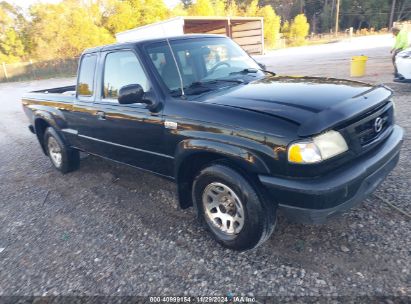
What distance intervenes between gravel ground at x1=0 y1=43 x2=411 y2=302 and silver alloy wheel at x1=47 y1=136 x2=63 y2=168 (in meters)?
1.04

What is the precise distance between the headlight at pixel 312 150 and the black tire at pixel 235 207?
1.44ft

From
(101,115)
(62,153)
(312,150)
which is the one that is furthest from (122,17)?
(312,150)

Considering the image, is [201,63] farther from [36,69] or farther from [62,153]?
[36,69]

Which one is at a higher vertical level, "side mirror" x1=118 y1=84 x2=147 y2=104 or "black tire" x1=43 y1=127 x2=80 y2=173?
"side mirror" x1=118 y1=84 x2=147 y2=104

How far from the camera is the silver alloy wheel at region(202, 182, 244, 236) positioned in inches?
111

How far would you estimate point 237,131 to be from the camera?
8.45ft

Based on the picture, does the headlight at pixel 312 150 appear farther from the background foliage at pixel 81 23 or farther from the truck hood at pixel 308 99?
the background foliage at pixel 81 23

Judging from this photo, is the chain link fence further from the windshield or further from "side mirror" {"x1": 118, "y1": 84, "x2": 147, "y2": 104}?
"side mirror" {"x1": 118, "y1": 84, "x2": 147, "y2": 104}

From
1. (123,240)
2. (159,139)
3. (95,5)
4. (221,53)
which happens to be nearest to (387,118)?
(221,53)

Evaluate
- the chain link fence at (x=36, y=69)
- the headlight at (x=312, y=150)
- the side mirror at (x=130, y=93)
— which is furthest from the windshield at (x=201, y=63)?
the chain link fence at (x=36, y=69)

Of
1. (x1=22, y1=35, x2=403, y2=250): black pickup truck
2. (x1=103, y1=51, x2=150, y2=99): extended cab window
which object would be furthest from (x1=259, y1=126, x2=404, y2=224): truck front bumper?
(x1=103, y1=51, x2=150, y2=99): extended cab window

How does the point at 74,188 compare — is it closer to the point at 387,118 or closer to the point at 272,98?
the point at 272,98

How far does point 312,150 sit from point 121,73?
92.2 inches

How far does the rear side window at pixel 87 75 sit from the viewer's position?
421 cm
